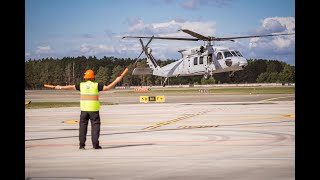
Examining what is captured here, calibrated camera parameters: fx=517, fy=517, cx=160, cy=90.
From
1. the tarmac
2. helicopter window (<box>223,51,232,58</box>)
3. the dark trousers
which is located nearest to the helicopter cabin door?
helicopter window (<box>223,51,232,58</box>)

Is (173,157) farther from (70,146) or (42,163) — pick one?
(70,146)

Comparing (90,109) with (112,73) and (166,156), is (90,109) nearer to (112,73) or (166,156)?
(166,156)

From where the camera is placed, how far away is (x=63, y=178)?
8227 mm

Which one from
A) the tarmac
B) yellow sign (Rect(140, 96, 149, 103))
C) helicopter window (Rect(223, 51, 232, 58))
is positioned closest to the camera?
the tarmac

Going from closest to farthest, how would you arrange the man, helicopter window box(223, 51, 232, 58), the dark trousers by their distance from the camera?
the dark trousers
the man
helicopter window box(223, 51, 232, 58)

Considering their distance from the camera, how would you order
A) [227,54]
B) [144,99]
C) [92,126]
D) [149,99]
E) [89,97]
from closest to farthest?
1. [92,126]
2. [89,97]
3. [149,99]
4. [144,99]
5. [227,54]

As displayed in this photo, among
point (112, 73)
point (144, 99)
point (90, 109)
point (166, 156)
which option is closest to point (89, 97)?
point (90, 109)

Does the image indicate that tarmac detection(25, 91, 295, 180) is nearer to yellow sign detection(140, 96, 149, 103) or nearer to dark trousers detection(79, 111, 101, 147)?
dark trousers detection(79, 111, 101, 147)

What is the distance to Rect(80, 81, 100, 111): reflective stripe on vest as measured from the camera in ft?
42.6

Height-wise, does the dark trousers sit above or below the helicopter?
below

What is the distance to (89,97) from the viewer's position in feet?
42.8

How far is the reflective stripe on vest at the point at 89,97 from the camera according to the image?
1299 cm
